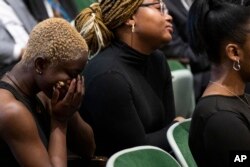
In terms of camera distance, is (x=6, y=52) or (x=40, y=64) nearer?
(x=40, y=64)

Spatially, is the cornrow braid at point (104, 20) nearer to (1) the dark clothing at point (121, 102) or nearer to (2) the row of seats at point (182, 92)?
(1) the dark clothing at point (121, 102)

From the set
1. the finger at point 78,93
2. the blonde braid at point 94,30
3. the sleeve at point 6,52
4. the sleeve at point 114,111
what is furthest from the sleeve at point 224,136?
the sleeve at point 6,52

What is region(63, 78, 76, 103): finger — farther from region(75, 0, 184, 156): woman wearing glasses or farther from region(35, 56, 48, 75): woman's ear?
region(75, 0, 184, 156): woman wearing glasses

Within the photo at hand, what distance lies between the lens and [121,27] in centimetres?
240

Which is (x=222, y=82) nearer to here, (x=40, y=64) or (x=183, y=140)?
(x=183, y=140)

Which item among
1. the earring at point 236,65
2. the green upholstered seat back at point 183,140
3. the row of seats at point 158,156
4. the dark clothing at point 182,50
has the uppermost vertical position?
the earring at point 236,65

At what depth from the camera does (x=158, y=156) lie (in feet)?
5.87

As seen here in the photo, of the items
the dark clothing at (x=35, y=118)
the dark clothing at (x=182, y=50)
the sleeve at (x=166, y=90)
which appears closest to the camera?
the dark clothing at (x=35, y=118)

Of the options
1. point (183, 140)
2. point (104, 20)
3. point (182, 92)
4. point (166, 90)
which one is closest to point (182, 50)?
point (182, 92)

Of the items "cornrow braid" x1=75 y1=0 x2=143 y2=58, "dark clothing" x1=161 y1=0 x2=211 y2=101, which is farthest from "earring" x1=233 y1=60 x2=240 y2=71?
"dark clothing" x1=161 y1=0 x2=211 y2=101

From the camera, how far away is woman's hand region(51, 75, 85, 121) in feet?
6.00

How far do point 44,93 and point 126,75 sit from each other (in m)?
0.51

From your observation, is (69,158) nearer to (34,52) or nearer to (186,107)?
(34,52)

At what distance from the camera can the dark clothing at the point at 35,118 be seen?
1.76 metres
